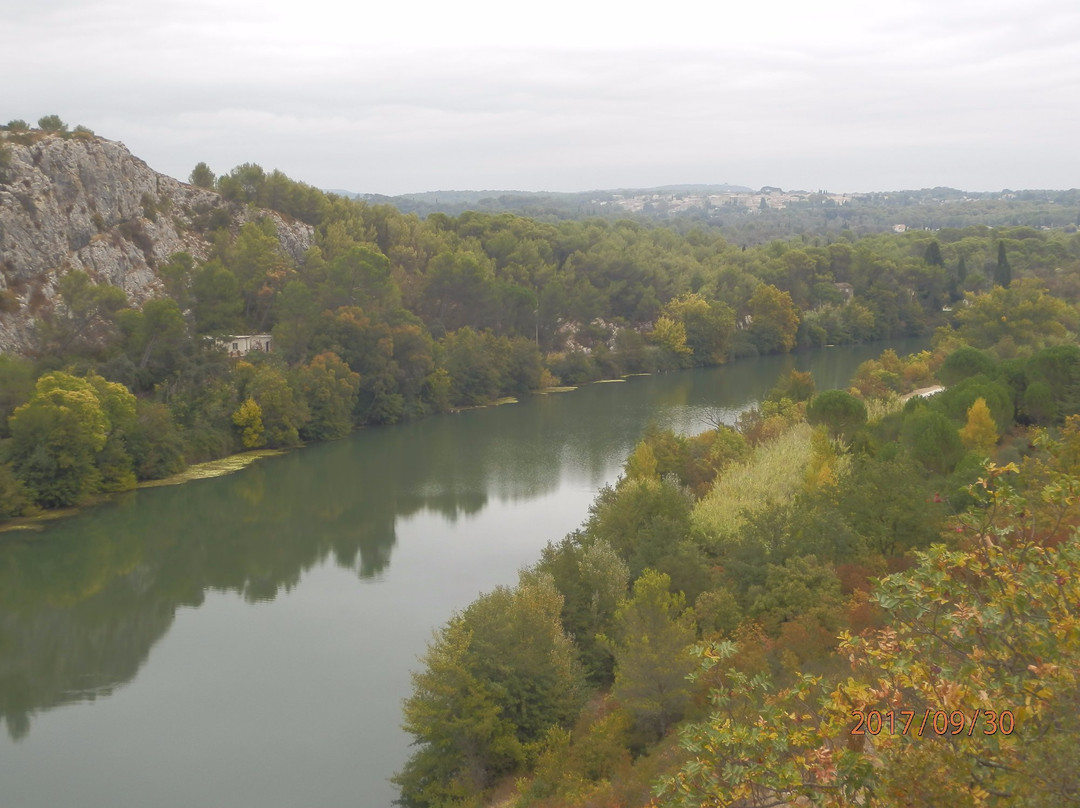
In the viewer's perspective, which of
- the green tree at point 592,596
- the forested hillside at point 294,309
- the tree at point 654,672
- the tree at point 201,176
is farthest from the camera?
the tree at point 201,176

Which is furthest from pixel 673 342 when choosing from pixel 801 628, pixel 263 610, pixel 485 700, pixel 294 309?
pixel 485 700

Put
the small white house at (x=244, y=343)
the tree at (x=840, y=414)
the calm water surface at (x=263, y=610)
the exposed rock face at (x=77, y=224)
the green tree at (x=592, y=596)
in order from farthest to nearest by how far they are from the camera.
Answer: the small white house at (x=244, y=343), the exposed rock face at (x=77, y=224), the tree at (x=840, y=414), the green tree at (x=592, y=596), the calm water surface at (x=263, y=610)

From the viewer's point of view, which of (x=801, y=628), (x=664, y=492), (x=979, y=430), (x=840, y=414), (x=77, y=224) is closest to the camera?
(x=801, y=628)

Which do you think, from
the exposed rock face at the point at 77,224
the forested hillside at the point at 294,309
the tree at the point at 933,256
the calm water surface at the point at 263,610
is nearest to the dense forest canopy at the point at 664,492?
the forested hillside at the point at 294,309

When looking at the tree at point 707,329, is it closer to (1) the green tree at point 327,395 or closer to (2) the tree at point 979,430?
(1) the green tree at point 327,395

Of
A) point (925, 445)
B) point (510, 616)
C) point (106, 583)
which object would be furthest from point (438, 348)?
point (510, 616)

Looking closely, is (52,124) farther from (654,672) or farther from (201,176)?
(654,672)
